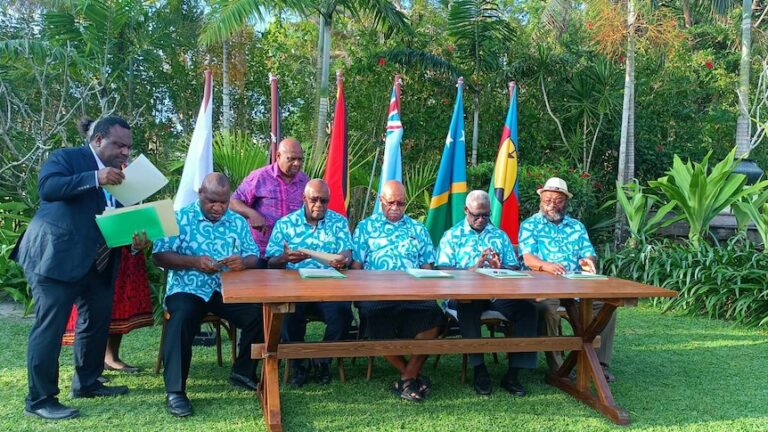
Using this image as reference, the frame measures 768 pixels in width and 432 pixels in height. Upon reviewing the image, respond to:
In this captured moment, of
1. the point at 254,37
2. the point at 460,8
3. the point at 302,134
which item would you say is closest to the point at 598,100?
the point at 460,8

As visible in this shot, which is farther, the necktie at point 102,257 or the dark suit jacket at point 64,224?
the necktie at point 102,257

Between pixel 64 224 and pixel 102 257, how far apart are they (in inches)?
11.5

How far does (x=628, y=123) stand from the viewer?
374 inches

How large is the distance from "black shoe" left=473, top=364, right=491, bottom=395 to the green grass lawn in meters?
0.06

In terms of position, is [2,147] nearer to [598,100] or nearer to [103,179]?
[103,179]

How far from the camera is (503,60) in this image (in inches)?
420

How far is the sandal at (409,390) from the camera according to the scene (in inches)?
156

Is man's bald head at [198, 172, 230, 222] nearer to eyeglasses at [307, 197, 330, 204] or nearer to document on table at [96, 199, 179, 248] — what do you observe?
document on table at [96, 199, 179, 248]

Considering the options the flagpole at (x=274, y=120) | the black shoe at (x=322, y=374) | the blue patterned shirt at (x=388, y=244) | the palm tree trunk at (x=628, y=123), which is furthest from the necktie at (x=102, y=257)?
the palm tree trunk at (x=628, y=123)

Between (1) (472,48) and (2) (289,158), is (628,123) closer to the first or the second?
(1) (472,48)

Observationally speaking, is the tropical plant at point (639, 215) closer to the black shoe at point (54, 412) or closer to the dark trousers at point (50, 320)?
the dark trousers at point (50, 320)

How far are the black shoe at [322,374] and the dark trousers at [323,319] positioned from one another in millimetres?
34

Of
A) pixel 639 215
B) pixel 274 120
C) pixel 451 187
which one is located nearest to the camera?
pixel 274 120

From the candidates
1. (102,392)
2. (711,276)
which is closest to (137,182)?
(102,392)
